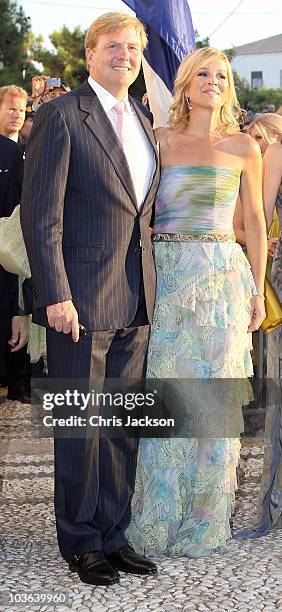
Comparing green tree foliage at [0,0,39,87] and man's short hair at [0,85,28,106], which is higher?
green tree foliage at [0,0,39,87]

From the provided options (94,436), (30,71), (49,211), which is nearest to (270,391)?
(94,436)

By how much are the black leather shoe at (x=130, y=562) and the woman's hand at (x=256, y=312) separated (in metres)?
1.04

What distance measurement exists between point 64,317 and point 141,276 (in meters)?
0.41

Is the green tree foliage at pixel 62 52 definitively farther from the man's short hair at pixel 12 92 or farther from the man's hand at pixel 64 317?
the man's hand at pixel 64 317

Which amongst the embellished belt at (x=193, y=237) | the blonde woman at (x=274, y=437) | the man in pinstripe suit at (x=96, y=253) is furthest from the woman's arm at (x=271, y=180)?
the man in pinstripe suit at (x=96, y=253)

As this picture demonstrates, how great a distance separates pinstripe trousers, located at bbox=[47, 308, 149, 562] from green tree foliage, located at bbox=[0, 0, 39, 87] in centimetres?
3071

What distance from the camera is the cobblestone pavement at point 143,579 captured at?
3.58m

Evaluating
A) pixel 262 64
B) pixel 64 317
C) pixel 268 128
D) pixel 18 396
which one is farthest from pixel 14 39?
pixel 262 64

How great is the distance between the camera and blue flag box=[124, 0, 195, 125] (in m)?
5.20

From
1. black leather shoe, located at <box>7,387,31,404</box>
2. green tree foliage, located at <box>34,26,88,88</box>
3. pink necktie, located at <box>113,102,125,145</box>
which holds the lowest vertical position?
black leather shoe, located at <box>7,387,31,404</box>

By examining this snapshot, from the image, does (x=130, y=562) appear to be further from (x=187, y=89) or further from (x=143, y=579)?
(x=187, y=89)

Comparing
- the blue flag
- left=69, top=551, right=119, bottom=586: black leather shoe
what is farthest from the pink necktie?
left=69, top=551, right=119, bottom=586: black leather shoe

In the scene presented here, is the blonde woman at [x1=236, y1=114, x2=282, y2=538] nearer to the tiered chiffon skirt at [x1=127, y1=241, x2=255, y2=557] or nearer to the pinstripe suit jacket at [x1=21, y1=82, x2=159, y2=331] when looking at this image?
the tiered chiffon skirt at [x1=127, y1=241, x2=255, y2=557]

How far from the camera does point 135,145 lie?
3.83 m
